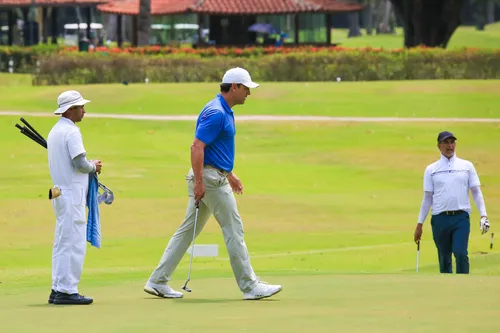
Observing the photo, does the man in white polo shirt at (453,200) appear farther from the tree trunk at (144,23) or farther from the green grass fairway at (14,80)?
the tree trunk at (144,23)

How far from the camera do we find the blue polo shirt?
38.7 ft

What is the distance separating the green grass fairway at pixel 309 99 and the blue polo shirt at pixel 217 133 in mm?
31979

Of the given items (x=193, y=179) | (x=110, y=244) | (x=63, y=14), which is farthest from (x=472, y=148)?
(x=63, y=14)

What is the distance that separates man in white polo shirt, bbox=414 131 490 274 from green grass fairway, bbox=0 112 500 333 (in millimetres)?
927

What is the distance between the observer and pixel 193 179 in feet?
39.4

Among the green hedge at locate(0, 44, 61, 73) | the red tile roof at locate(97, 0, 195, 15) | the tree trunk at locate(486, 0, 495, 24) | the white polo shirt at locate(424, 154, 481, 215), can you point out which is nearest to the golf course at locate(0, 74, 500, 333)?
the white polo shirt at locate(424, 154, 481, 215)

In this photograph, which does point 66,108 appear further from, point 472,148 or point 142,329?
point 472,148

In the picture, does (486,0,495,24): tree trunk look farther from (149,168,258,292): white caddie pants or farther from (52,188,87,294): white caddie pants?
(52,188,87,294): white caddie pants

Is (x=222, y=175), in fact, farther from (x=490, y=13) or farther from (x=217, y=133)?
(x=490, y=13)

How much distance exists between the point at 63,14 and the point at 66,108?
132 m

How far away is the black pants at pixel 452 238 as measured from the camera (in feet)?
48.9

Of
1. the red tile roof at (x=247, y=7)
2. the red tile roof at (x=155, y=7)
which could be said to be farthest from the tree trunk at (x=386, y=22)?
the red tile roof at (x=247, y=7)

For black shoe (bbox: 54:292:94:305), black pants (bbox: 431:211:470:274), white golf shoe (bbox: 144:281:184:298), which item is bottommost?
black pants (bbox: 431:211:470:274)

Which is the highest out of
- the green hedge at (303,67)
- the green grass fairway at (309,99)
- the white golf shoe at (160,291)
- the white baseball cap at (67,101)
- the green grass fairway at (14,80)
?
the white baseball cap at (67,101)
